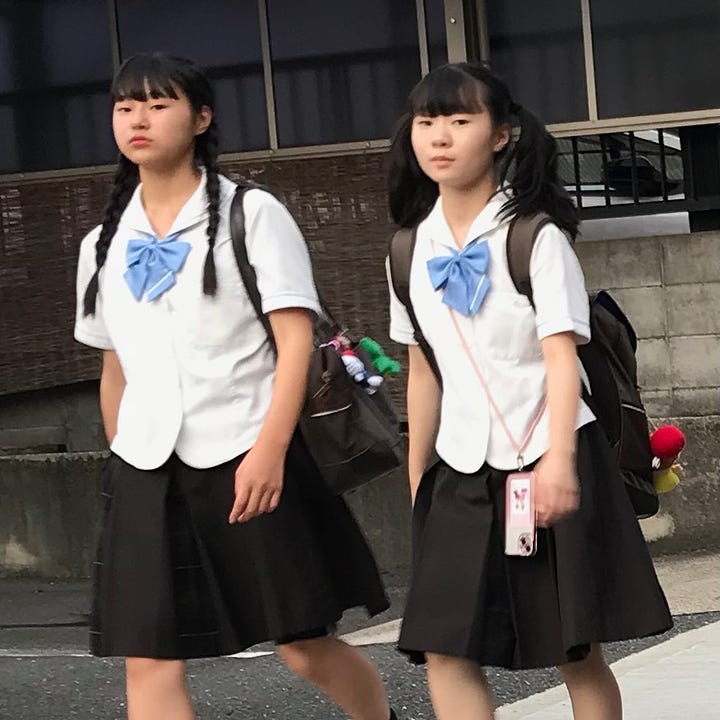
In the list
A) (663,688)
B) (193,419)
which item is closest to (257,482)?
(193,419)

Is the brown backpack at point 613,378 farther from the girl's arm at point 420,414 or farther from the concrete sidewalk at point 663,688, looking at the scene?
the concrete sidewalk at point 663,688

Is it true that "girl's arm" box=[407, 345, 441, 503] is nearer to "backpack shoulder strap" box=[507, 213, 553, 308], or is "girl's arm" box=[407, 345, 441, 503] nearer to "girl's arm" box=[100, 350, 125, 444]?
"backpack shoulder strap" box=[507, 213, 553, 308]

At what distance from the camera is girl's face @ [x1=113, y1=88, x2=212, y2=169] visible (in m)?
4.10

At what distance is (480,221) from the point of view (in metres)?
4.00

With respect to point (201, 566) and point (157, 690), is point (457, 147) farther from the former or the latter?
point (157, 690)

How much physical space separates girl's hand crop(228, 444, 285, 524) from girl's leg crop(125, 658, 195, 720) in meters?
0.39

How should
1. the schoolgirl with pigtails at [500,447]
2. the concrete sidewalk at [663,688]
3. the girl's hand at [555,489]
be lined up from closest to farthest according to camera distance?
the girl's hand at [555,489] < the schoolgirl with pigtails at [500,447] < the concrete sidewalk at [663,688]

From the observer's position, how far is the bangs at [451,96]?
4004 mm

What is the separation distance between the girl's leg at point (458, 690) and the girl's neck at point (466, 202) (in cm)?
95

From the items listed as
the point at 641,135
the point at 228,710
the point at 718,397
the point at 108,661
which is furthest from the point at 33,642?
the point at 641,135

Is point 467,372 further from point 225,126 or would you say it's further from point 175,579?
point 225,126

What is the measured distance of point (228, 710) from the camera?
596cm

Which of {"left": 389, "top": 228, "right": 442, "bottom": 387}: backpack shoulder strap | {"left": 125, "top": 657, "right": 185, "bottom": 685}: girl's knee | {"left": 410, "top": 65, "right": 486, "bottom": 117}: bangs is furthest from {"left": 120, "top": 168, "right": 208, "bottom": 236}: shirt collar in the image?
{"left": 125, "top": 657, "right": 185, "bottom": 685}: girl's knee

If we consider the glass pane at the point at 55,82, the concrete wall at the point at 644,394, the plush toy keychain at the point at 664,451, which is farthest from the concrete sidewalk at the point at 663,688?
the glass pane at the point at 55,82
